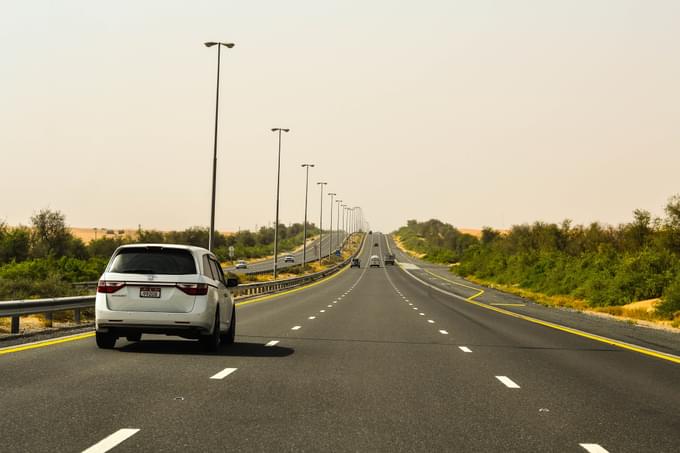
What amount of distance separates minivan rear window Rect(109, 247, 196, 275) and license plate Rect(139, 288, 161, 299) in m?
0.31

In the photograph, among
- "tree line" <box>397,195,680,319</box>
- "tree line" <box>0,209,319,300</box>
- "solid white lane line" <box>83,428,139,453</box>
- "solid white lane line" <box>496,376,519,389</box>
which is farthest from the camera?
"tree line" <box>397,195,680,319</box>

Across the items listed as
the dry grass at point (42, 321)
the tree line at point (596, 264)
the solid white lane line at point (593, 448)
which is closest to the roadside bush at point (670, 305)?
the tree line at point (596, 264)

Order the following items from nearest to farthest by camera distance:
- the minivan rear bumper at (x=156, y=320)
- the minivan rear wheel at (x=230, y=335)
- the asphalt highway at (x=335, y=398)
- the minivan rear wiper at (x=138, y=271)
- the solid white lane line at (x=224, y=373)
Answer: the asphalt highway at (x=335, y=398) < the solid white lane line at (x=224, y=373) < the minivan rear bumper at (x=156, y=320) < the minivan rear wiper at (x=138, y=271) < the minivan rear wheel at (x=230, y=335)

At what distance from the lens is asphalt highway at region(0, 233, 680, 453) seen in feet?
23.0

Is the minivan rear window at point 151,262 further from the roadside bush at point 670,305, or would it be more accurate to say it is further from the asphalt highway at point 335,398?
the roadside bush at point 670,305

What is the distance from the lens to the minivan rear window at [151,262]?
13.8 metres

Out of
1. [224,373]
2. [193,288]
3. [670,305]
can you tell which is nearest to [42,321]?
[193,288]

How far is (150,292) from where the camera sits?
1349 cm

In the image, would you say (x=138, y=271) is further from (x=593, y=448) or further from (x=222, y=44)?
(x=222, y=44)

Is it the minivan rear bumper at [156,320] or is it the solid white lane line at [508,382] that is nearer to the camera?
the solid white lane line at [508,382]

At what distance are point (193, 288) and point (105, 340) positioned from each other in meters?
1.92

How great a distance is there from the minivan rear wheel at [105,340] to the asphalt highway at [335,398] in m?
0.18

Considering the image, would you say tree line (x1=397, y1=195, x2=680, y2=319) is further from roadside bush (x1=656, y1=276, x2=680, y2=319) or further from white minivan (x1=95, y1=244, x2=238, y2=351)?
white minivan (x1=95, y1=244, x2=238, y2=351)

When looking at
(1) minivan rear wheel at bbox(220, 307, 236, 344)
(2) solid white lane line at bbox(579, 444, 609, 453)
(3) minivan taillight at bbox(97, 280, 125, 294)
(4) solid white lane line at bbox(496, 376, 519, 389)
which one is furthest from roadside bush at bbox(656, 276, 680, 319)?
(2) solid white lane line at bbox(579, 444, 609, 453)
